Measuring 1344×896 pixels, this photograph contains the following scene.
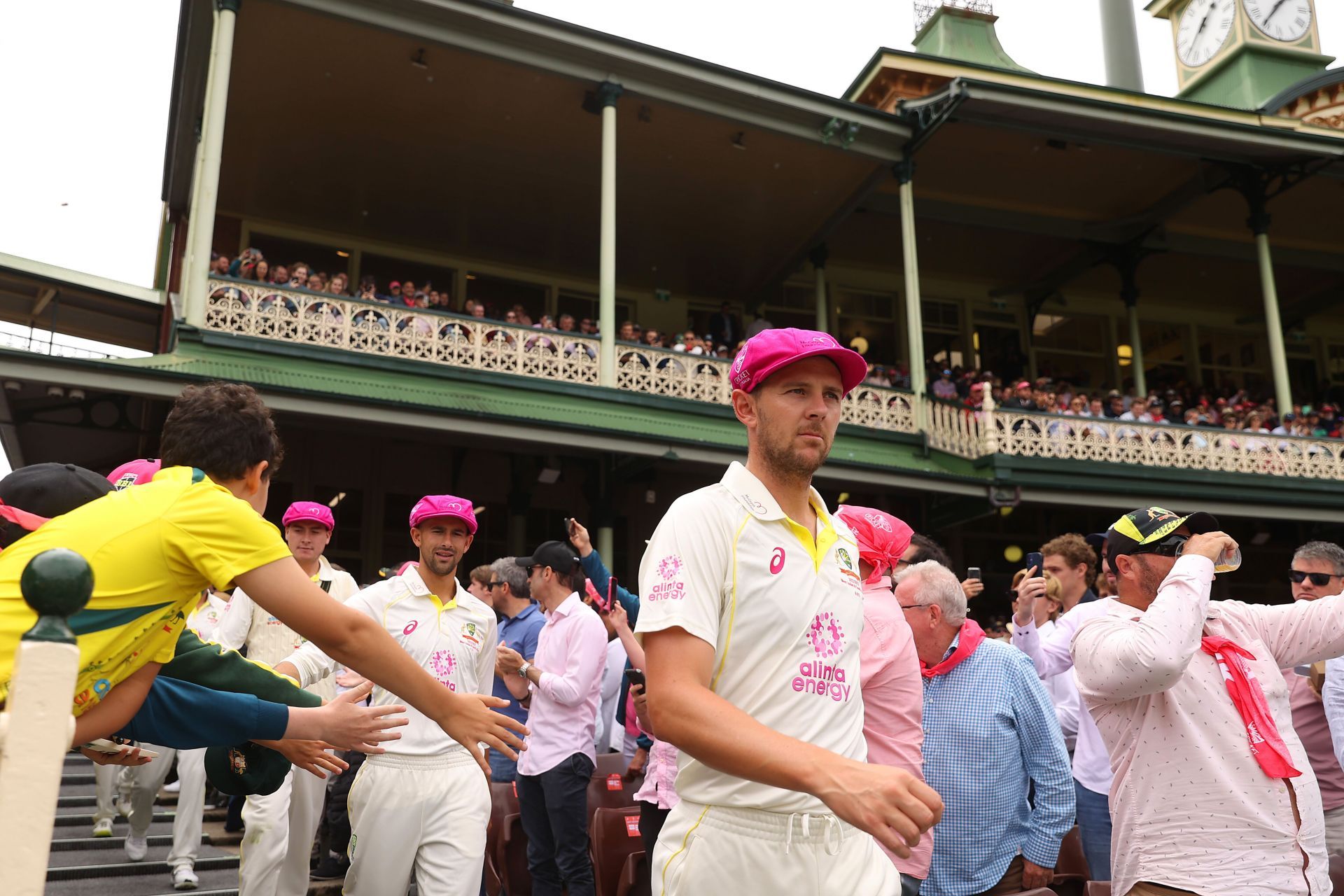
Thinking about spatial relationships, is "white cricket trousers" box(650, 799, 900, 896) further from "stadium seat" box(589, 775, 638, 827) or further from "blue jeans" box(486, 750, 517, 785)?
"blue jeans" box(486, 750, 517, 785)

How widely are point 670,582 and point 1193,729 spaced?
6.80 ft

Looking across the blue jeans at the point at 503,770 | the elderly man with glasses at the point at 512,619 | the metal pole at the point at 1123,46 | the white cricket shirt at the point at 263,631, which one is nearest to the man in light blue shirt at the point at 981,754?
the white cricket shirt at the point at 263,631

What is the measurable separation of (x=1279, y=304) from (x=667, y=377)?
56.9 feet

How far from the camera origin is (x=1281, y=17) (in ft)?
74.9

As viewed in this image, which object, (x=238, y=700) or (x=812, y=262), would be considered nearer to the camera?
(x=238, y=700)

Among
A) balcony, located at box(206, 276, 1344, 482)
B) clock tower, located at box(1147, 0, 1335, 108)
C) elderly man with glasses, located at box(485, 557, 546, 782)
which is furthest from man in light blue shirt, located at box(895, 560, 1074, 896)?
clock tower, located at box(1147, 0, 1335, 108)

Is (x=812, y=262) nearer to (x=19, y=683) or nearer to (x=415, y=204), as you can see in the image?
(x=415, y=204)

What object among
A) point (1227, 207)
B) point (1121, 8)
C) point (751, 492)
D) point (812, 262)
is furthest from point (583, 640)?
point (1121, 8)

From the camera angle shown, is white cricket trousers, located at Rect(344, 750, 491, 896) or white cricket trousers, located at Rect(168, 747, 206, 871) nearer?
white cricket trousers, located at Rect(344, 750, 491, 896)

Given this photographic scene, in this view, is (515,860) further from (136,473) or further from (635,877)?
(136,473)

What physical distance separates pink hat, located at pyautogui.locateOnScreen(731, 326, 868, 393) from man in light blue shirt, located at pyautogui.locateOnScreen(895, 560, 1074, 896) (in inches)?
72.0

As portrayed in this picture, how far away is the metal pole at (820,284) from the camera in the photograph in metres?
18.6

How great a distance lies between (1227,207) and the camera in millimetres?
20500

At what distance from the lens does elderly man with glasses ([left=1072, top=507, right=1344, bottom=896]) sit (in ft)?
10.6
